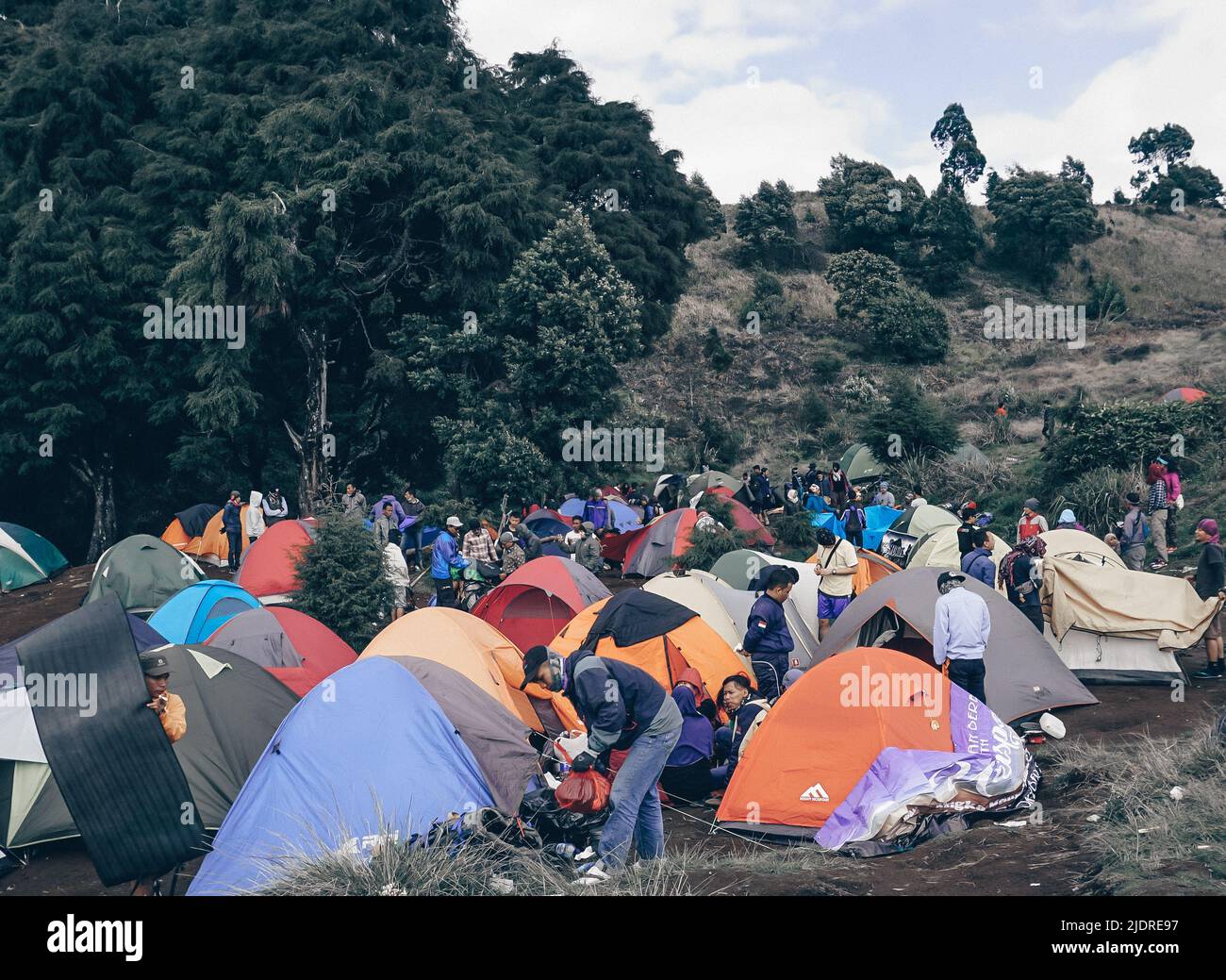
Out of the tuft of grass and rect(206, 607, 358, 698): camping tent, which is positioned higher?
rect(206, 607, 358, 698): camping tent

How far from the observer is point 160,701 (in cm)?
651

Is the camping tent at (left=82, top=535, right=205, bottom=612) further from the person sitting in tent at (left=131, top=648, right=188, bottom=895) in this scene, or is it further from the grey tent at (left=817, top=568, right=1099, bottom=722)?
the person sitting in tent at (left=131, top=648, right=188, bottom=895)

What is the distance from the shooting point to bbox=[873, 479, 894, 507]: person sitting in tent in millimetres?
20297

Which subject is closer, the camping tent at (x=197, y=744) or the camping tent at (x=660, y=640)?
the camping tent at (x=197, y=744)

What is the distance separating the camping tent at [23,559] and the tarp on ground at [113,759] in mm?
16580

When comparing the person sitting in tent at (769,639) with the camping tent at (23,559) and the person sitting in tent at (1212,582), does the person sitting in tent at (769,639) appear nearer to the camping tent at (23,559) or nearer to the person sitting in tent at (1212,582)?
the person sitting in tent at (1212,582)

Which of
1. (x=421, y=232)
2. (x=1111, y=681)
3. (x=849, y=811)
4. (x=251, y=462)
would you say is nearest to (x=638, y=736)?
(x=849, y=811)

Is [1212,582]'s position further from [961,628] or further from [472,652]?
[472,652]

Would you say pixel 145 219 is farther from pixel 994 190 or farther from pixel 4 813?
pixel 994 190

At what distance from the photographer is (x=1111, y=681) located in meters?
11.3

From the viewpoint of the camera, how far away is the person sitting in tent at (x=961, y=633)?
888 centimetres

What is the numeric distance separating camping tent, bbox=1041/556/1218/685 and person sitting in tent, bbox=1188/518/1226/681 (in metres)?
0.11

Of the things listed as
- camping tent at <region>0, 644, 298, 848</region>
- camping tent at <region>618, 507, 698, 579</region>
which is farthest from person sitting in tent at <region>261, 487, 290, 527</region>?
camping tent at <region>0, 644, 298, 848</region>

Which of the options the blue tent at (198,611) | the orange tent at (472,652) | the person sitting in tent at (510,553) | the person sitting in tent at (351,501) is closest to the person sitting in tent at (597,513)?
the person sitting in tent at (351,501)
